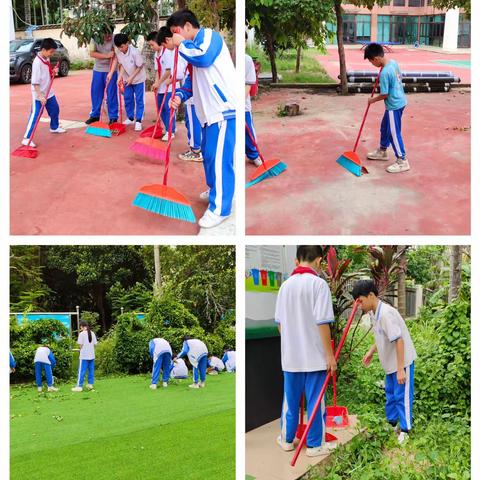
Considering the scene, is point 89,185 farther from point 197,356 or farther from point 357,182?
point 357,182

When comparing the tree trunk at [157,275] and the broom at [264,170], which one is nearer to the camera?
the broom at [264,170]

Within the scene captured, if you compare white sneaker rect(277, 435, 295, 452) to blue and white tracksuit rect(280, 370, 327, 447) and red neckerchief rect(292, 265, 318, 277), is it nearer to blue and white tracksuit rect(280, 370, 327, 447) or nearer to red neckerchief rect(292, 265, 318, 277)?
blue and white tracksuit rect(280, 370, 327, 447)

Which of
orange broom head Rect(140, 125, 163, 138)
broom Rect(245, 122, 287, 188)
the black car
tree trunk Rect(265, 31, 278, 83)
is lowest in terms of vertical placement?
broom Rect(245, 122, 287, 188)

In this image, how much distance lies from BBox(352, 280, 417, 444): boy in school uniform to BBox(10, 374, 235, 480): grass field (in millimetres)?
856

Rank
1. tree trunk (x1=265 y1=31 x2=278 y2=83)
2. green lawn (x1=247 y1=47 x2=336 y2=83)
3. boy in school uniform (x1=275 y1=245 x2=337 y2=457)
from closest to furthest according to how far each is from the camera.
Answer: boy in school uniform (x1=275 y1=245 x2=337 y2=457), tree trunk (x1=265 y1=31 x2=278 y2=83), green lawn (x1=247 y1=47 x2=336 y2=83)

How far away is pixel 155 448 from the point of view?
2.91m

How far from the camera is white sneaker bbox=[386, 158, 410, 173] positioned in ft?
11.6

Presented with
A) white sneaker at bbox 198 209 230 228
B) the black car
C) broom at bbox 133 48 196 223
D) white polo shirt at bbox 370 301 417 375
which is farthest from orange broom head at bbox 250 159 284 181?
the black car

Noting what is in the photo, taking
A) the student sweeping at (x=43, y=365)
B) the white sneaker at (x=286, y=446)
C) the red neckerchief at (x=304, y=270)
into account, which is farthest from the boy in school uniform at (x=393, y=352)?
the student sweeping at (x=43, y=365)

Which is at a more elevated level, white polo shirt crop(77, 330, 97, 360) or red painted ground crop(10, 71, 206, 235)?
red painted ground crop(10, 71, 206, 235)

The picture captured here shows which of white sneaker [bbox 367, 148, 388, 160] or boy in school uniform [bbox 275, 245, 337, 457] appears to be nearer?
boy in school uniform [bbox 275, 245, 337, 457]

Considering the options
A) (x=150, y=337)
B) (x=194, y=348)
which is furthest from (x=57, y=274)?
(x=194, y=348)

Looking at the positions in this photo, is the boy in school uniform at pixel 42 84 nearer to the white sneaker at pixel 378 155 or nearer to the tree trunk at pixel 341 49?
the white sneaker at pixel 378 155

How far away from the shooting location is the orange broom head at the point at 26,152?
375 centimetres
